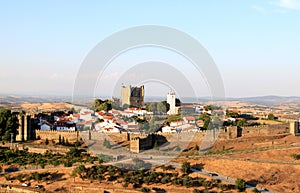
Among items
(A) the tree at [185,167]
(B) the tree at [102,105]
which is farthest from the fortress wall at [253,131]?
(B) the tree at [102,105]

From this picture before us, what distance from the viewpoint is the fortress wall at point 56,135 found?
3161 cm

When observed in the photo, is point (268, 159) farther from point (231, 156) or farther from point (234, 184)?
point (234, 184)

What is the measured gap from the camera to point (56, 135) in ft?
105

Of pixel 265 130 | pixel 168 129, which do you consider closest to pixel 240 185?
pixel 168 129

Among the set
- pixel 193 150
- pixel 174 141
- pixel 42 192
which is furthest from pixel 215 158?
pixel 42 192

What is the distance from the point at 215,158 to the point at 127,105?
96.1 ft

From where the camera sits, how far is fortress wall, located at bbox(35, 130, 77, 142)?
104 feet

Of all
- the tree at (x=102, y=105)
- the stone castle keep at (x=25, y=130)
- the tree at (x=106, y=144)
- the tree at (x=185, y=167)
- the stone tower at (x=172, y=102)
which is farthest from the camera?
the stone tower at (x=172, y=102)

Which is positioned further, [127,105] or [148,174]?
[127,105]

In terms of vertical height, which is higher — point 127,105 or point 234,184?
point 127,105

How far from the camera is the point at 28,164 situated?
1013 inches

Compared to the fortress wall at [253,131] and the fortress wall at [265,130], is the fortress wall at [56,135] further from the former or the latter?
the fortress wall at [265,130]

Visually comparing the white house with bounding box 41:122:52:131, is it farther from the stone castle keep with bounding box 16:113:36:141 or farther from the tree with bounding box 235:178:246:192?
the tree with bounding box 235:178:246:192

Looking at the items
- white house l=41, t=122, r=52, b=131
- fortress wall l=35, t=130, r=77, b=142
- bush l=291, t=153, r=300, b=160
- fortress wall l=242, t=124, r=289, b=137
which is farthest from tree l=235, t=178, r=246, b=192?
white house l=41, t=122, r=52, b=131
